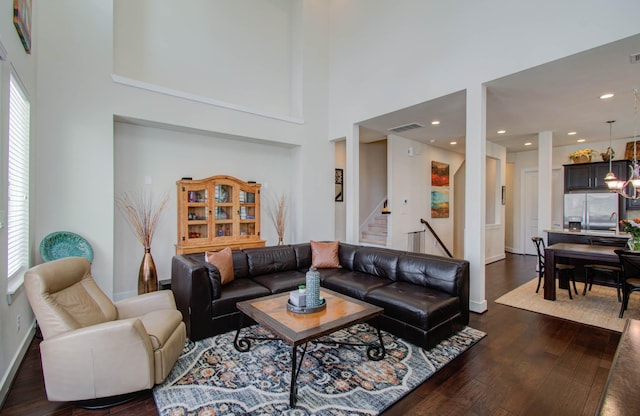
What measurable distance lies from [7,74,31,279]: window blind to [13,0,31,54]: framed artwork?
42cm

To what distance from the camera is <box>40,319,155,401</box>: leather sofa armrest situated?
6.35ft

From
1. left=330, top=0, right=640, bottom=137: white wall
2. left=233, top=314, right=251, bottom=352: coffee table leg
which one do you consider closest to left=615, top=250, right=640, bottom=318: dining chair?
left=330, top=0, right=640, bottom=137: white wall

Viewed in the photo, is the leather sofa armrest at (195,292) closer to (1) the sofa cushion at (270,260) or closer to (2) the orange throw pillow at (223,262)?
(2) the orange throw pillow at (223,262)

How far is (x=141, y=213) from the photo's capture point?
4480 mm

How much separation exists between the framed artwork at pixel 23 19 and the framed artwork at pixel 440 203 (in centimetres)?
712

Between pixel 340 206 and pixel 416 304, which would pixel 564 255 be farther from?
pixel 340 206

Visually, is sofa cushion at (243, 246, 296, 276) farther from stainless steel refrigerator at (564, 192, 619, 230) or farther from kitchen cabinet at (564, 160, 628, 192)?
kitchen cabinet at (564, 160, 628, 192)

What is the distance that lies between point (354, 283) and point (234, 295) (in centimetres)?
139

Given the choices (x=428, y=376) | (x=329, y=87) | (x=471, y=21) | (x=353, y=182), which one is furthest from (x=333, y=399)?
(x=329, y=87)

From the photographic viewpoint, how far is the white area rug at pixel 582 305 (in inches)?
140

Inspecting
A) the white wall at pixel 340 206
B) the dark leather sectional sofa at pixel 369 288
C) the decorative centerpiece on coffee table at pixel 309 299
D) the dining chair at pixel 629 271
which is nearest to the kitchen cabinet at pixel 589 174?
the dining chair at pixel 629 271

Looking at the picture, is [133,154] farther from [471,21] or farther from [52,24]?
[471,21]

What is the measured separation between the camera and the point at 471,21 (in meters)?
3.91

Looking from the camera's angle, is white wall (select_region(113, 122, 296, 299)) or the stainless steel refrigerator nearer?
white wall (select_region(113, 122, 296, 299))
